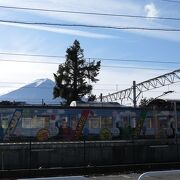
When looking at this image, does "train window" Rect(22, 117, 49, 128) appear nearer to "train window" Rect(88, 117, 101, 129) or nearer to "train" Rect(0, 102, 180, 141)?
"train" Rect(0, 102, 180, 141)

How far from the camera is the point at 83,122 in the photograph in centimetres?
4319

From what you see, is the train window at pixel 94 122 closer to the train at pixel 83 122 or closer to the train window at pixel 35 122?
the train at pixel 83 122

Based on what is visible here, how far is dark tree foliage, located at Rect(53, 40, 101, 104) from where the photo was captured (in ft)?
247

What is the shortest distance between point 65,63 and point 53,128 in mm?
36089

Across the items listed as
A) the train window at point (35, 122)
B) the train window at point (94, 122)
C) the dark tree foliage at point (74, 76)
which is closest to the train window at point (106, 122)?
the train window at point (94, 122)

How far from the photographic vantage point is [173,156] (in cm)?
2786

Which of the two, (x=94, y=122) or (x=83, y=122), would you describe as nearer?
(x=83, y=122)

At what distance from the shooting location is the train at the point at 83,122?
131 ft

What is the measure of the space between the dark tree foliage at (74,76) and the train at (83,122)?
1172 inches

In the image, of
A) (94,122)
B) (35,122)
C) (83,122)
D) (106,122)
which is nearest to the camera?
(35,122)

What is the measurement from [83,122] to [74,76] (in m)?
33.7

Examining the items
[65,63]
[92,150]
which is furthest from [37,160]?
[65,63]

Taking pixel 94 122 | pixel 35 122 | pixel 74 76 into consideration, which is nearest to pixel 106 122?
pixel 94 122

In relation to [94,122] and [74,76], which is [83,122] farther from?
[74,76]
